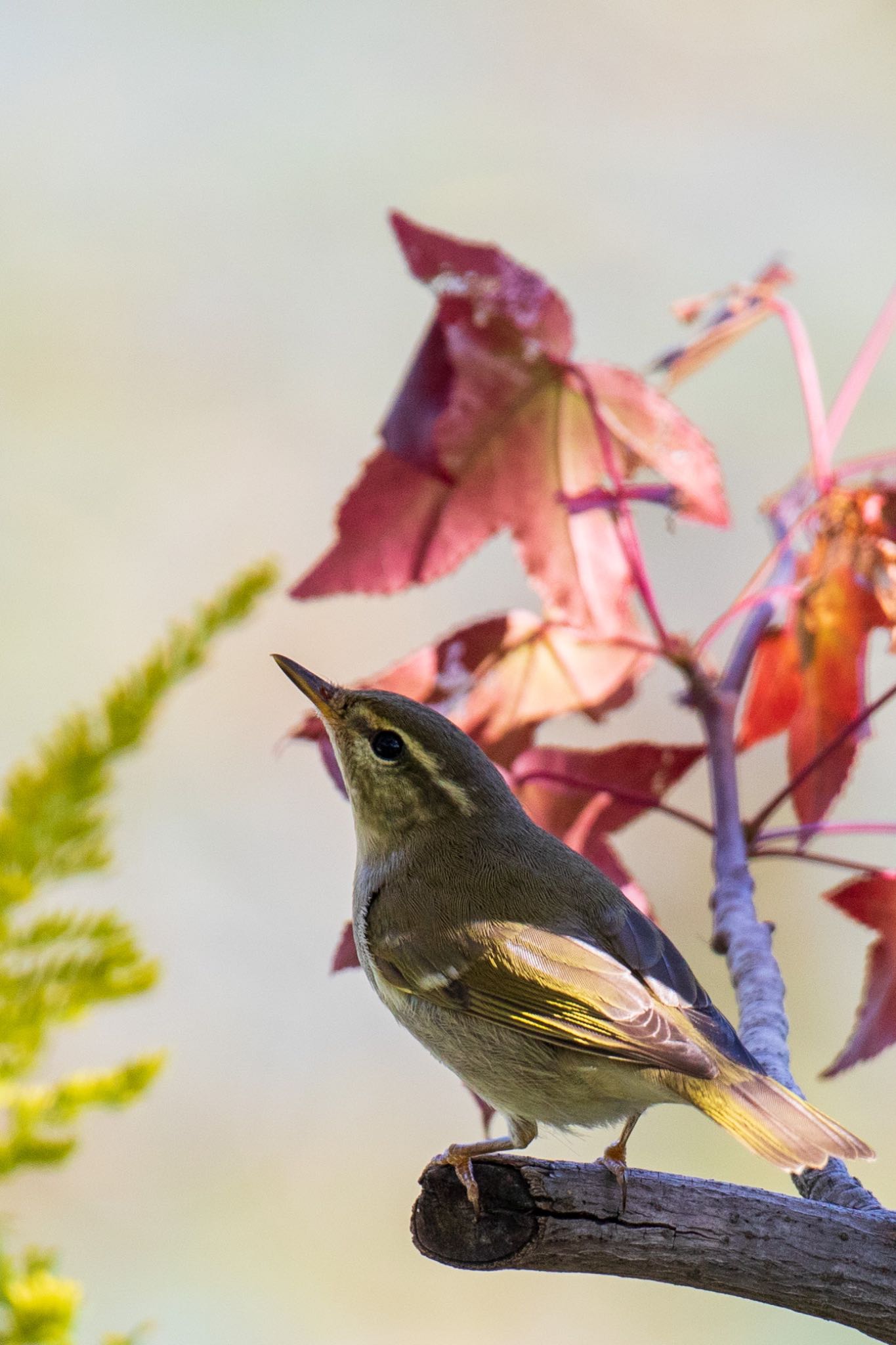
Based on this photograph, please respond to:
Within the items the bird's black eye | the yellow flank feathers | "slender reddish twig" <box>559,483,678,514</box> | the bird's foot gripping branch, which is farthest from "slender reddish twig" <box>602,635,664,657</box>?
the yellow flank feathers

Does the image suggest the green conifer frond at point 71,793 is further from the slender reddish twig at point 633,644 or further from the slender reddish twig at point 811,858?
the slender reddish twig at point 811,858

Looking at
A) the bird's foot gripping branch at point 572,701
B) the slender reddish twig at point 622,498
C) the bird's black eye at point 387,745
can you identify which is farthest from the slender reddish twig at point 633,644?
the bird's black eye at point 387,745

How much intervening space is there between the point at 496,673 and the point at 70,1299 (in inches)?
23.8

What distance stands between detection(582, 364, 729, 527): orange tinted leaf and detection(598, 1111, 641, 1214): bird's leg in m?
0.51

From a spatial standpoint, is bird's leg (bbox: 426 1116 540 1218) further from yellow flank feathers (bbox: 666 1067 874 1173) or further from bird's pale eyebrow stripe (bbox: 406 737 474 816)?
bird's pale eyebrow stripe (bbox: 406 737 474 816)

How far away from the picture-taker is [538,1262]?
2.77ft

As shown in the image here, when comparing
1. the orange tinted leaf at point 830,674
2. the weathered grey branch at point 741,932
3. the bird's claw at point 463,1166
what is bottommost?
the bird's claw at point 463,1166

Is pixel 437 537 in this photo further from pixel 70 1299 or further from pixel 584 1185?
pixel 70 1299

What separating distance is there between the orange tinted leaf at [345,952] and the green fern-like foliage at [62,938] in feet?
0.99

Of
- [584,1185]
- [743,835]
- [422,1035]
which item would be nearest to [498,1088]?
[422,1035]

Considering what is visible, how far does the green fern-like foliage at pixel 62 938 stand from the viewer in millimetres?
739

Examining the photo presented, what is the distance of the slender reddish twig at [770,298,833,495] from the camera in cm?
115

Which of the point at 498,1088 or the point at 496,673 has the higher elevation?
the point at 496,673

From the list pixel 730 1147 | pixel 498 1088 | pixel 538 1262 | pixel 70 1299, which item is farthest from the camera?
pixel 730 1147
